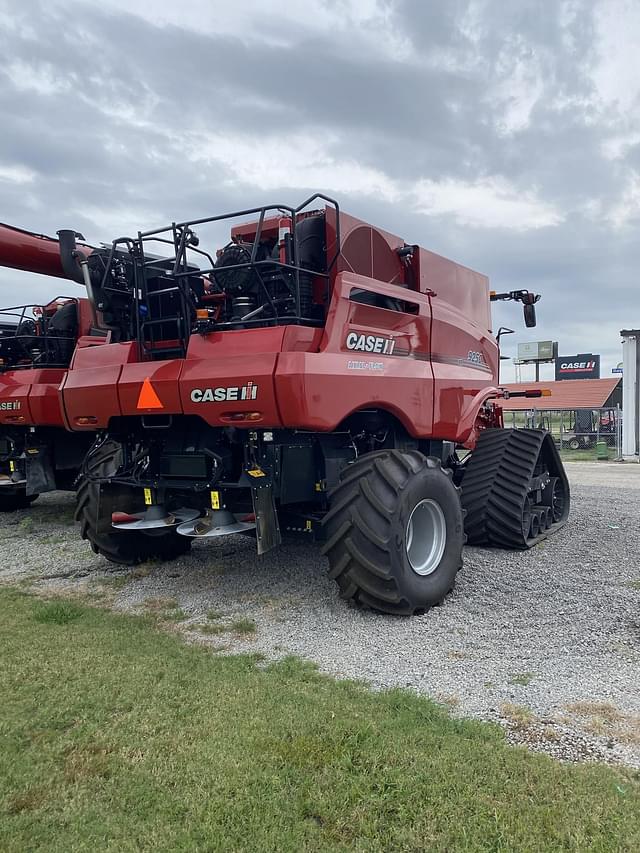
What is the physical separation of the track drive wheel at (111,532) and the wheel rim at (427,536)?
2.50m

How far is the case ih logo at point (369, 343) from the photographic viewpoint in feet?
16.1

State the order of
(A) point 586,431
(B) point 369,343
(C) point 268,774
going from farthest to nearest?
(A) point 586,431 < (B) point 369,343 < (C) point 268,774

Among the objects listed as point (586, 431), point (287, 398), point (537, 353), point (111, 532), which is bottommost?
point (111, 532)

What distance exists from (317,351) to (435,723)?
257cm

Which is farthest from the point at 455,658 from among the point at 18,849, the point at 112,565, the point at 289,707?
the point at 112,565

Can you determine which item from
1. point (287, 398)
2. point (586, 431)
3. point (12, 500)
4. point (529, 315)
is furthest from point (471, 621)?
point (586, 431)

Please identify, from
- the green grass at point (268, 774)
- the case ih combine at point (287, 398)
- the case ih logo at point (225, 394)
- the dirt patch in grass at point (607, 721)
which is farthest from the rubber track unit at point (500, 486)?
the green grass at point (268, 774)

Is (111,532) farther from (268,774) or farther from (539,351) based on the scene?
(539,351)

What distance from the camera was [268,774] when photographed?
2.72m

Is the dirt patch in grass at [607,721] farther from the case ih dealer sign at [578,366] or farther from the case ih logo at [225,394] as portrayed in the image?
the case ih dealer sign at [578,366]

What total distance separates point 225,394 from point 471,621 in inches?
93.1

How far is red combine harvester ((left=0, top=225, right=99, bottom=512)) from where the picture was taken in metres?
8.64

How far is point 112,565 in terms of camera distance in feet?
22.1

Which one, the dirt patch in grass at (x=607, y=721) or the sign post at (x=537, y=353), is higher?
the sign post at (x=537, y=353)
